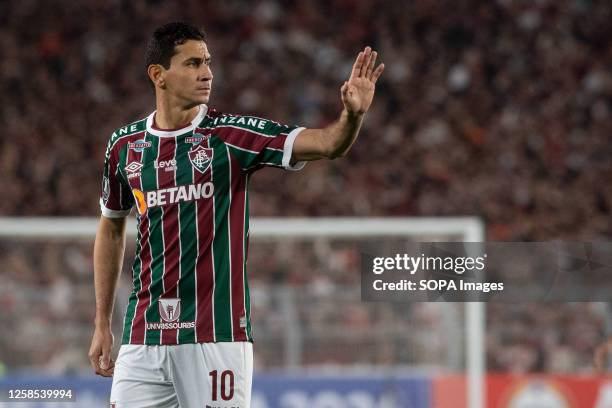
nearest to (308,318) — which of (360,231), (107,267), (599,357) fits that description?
(360,231)

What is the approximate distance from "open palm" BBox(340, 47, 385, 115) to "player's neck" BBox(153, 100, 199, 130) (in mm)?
660

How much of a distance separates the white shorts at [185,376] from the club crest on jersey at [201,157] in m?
0.57

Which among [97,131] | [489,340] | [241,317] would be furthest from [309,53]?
[241,317]

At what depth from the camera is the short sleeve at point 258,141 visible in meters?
3.59

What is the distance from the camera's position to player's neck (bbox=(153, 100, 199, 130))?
3.82 m

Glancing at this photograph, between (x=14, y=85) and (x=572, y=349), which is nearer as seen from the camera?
(x=572, y=349)

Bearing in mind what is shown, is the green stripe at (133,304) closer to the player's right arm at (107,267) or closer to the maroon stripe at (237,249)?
the player's right arm at (107,267)

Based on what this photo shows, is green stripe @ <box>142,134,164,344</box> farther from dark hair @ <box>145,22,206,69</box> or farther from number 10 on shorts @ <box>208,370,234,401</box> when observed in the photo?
dark hair @ <box>145,22,206,69</box>

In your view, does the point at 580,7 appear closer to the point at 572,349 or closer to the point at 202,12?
the point at 202,12

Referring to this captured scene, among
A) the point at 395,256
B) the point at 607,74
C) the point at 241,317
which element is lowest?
the point at 241,317

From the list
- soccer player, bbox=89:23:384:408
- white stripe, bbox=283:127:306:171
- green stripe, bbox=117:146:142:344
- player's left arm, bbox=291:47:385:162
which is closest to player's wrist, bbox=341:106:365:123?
player's left arm, bbox=291:47:385:162

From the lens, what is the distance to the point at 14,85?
13836 millimetres

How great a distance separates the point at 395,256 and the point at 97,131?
30.4ft

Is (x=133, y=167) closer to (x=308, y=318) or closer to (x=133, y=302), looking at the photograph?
(x=133, y=302)
